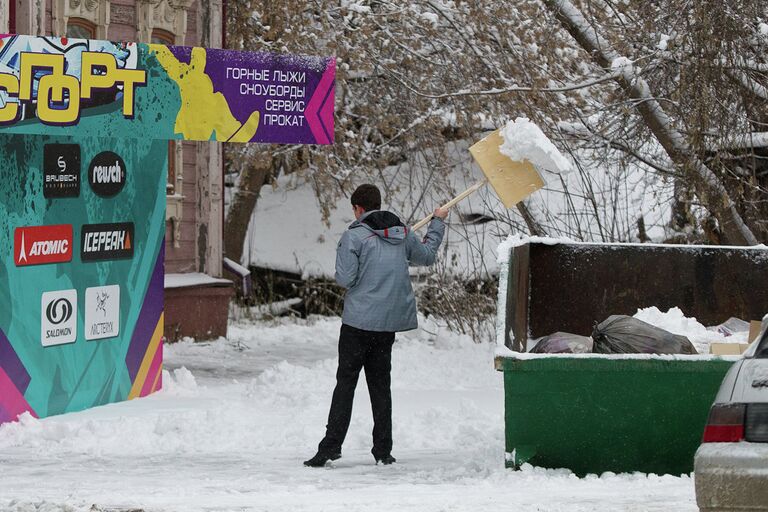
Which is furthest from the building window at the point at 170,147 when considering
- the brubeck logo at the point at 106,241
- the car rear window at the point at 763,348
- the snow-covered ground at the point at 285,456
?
the car rear window at the point at 763,348

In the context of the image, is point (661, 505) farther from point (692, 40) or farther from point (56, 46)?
point (692, 40)

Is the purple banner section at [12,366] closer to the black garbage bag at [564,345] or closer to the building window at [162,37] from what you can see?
the black garbage bag at [564,345]

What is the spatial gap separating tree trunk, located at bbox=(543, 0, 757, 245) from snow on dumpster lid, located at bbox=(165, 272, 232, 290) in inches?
187

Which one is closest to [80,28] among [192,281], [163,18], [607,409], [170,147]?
[163,18]

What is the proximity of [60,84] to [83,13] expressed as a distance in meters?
5.22

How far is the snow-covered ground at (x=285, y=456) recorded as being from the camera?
6590mm

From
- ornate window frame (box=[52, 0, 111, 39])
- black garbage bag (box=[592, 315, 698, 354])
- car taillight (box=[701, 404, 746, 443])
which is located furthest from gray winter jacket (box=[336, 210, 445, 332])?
ornate window frame (box=[52, 0, 111, 39])

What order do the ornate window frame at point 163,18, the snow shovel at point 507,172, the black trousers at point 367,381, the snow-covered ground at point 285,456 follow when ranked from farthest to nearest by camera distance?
1. the ornate window frame at point 163,18
2. the snow shovel at point 507,172
3. the black trousers at point 367,381
4. the snow-covered ground at point 285,456

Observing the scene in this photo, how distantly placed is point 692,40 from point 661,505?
6511 mm

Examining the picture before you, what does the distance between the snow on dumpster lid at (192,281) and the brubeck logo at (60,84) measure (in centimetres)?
554

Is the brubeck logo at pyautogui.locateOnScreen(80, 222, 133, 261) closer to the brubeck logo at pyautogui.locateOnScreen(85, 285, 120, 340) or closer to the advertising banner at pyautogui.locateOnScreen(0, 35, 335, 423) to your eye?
the advertising banner at pyautogui.locateOnScreen(0, 35, 335, 423)

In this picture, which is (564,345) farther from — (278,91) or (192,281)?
(192,281)

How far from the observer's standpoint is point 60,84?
8.90 metres

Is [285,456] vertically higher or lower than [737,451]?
lower
